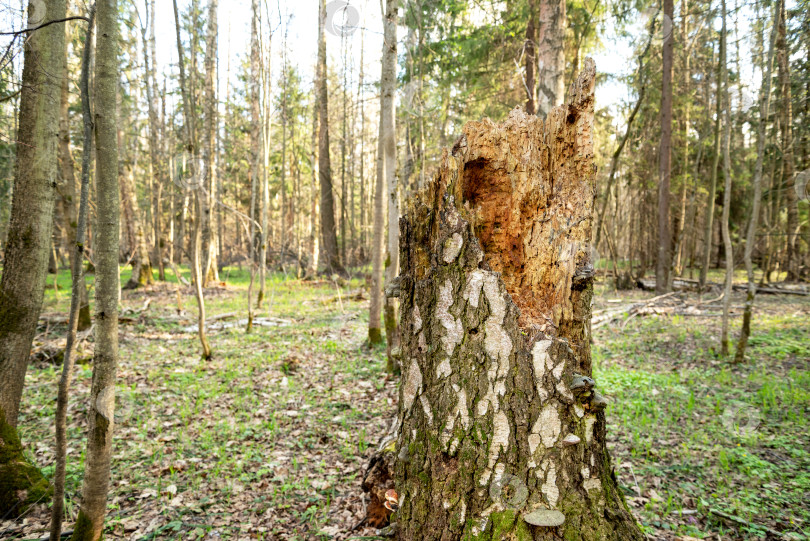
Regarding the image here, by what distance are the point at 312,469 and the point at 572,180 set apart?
9.94 feet

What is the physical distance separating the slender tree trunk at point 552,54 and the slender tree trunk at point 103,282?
185 inches

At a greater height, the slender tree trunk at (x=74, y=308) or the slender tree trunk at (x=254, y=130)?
the slender tree trunk at (x=254, y=130)

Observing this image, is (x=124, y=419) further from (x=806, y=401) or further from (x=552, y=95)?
(x=806, y=401)

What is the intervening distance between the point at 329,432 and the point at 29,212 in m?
3.05

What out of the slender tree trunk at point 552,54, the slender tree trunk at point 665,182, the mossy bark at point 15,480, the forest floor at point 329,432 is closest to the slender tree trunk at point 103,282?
the forest floor at point 329,432

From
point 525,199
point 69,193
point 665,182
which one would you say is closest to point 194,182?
point 69,193

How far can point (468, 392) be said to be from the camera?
164cm

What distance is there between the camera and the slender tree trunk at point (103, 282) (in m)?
2.14

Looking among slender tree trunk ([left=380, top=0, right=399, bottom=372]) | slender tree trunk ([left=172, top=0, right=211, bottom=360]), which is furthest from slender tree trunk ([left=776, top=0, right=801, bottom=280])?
slender tree trunk ([left=172, top=0, right=211, bottom=360])

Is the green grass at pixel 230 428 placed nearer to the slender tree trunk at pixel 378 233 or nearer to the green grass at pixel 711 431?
the slender tree trunk at pixel 378 233

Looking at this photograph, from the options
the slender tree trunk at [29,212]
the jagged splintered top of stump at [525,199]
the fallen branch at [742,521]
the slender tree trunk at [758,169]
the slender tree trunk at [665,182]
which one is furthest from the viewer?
the slender tree trunk at [665,182]

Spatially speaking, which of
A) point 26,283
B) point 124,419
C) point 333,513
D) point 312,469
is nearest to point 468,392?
point 333,513

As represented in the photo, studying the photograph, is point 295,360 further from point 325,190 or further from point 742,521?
point 325,190

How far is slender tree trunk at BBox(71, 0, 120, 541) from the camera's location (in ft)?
7.01
